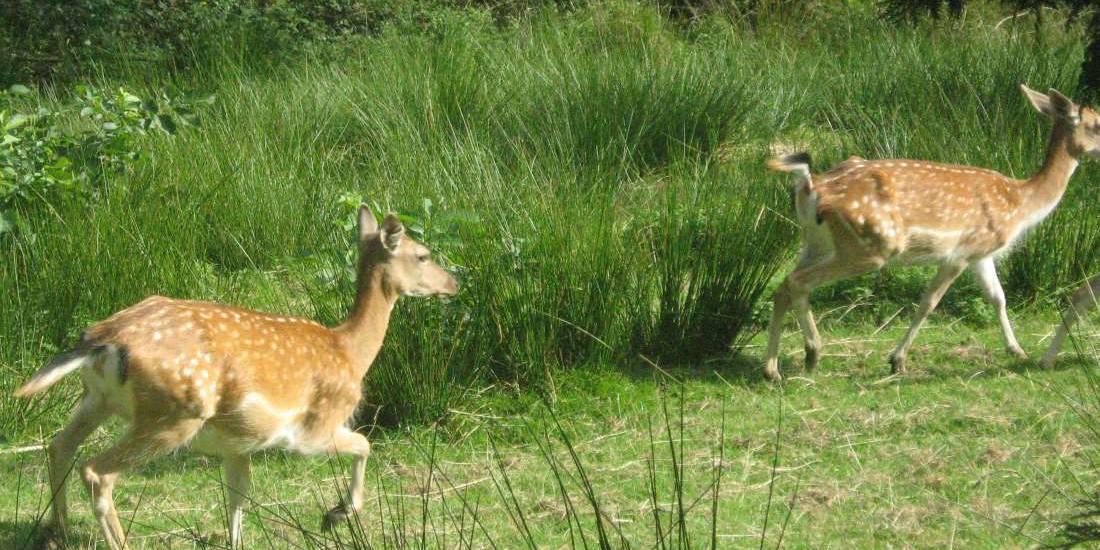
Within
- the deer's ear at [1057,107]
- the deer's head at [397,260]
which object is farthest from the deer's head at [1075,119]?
the deer's head at [397,260]

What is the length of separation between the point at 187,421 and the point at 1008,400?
3.92 meters

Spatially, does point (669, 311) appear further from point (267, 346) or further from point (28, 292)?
point (28, 292)

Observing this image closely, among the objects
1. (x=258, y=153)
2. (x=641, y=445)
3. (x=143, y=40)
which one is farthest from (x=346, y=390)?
(x=143, y=40)

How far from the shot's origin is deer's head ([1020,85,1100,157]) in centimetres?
802

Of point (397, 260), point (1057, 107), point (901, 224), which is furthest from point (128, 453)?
point (1057, 107)

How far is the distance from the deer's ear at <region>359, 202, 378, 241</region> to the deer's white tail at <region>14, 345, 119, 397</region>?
5.23ft

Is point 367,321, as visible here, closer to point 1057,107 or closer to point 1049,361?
point 1049,361

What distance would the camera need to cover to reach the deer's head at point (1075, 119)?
316 inches

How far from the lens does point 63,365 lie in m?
4.89

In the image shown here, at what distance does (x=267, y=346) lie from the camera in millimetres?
5457

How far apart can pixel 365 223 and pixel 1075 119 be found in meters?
4.38

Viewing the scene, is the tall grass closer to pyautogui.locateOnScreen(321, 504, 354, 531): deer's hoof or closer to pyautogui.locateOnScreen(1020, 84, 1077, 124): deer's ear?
pyautogui.locateOnScreen(1020, 84, 1077, 124): deer's ear

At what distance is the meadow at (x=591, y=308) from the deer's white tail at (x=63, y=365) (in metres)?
0.57

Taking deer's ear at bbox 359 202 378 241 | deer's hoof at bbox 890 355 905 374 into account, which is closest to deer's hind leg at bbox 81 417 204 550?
deer's ear at bbox 359 202 378 241
